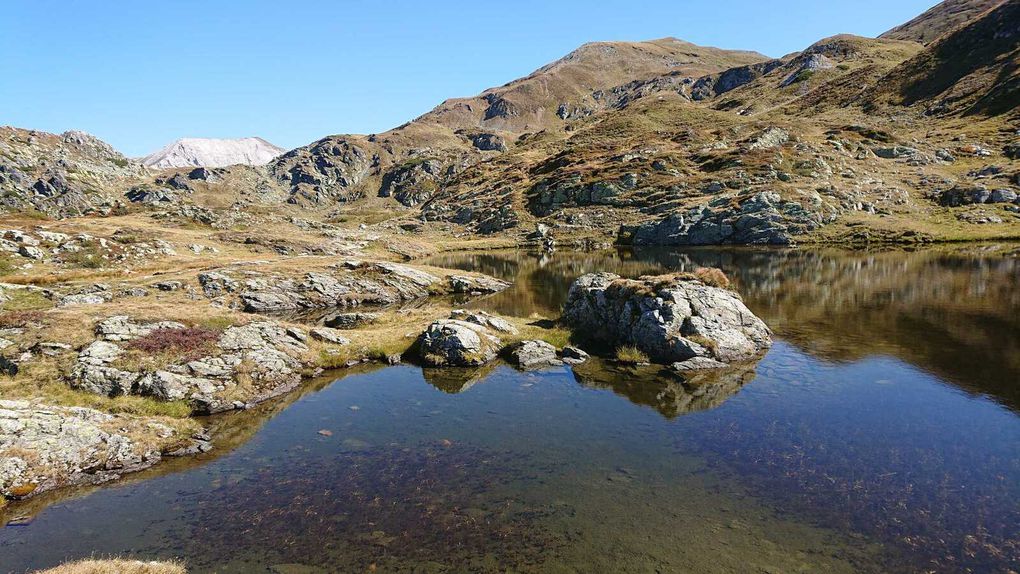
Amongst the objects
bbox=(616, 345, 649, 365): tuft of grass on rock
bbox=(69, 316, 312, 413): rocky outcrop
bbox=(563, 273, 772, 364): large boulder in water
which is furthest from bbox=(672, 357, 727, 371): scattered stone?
bbox=(69, 316, 312, 413): rocky outcrop

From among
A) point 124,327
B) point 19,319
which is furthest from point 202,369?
point 19,319

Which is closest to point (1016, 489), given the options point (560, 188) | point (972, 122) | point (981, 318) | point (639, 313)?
point (639, 313)

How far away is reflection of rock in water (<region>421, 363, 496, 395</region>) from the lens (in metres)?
31.7

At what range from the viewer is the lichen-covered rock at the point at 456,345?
1419 inches

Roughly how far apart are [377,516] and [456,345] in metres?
20.0

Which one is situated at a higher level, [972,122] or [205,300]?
[972,122]

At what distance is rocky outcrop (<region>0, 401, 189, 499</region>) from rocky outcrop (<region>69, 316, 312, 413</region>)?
3303mm

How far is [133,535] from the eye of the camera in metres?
16.1

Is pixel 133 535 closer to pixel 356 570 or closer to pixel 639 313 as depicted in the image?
pixel 356 570

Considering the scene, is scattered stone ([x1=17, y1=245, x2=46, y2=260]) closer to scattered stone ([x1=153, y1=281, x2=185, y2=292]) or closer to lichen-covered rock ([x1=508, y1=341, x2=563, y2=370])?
scattered stone ([x1=153, y1=281, x2=185, y2=292])

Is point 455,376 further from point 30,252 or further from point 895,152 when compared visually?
point 895,152

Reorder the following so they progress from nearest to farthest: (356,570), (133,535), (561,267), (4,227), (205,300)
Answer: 1. (356,570)
2. (133,535)
3. (205,300)
4. (4,227)
5. (561,267)

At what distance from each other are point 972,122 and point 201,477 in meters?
245

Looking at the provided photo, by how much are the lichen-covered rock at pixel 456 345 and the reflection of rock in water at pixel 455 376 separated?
2.35 ft
